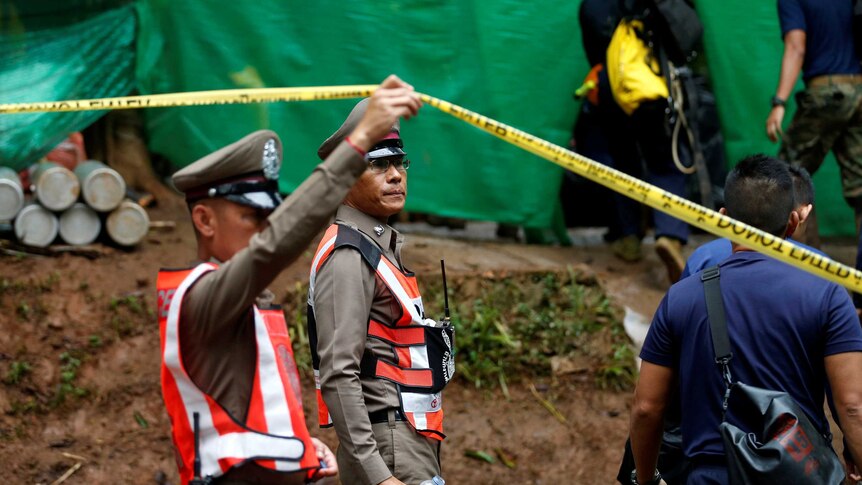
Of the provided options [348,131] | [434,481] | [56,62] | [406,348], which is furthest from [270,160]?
[56,62]

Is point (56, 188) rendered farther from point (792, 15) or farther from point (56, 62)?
point (792, 15)

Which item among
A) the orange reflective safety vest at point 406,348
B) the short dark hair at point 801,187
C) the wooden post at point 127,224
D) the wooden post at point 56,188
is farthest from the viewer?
the wooden post at point 127,224

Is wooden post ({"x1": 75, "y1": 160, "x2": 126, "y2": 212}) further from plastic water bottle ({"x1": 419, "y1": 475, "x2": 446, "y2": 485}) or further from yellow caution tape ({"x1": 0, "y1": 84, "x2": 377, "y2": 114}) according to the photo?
plastic water bottle ({"x1": 419, "y1": 475, "x2": 446, "y2": 485})

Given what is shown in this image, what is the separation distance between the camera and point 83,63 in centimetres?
767

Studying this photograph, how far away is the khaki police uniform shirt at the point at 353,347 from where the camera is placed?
367 cm

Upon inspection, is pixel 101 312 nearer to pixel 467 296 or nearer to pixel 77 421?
pixel 77 421

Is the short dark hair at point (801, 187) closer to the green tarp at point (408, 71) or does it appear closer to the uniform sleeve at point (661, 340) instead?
the uniform sleeve at point (661, 340)

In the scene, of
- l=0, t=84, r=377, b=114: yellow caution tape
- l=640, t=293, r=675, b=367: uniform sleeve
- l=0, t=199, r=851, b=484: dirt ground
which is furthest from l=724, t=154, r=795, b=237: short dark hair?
l=0, t=199, r=851, b=484: dirt ground

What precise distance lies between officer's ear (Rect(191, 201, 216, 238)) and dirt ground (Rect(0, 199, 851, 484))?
3274 mm

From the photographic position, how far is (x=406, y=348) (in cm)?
395

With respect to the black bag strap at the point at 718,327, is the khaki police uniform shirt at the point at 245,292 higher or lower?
higher

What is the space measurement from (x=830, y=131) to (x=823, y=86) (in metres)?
0.28

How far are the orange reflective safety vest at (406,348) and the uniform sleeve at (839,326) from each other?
1.28m

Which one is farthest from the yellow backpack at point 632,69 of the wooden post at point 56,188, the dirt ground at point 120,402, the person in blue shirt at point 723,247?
the wooden post at point 56,188
